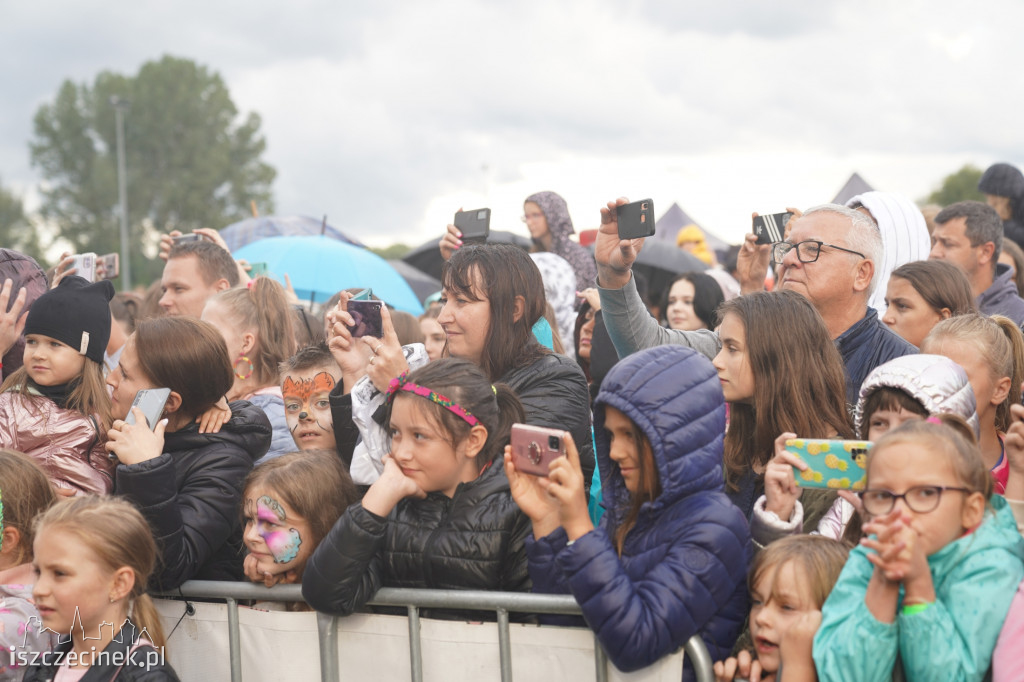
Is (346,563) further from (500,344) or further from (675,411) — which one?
(500,344)

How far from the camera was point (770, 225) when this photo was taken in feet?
16.1

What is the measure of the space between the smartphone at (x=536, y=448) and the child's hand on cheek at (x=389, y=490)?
0.52 metres

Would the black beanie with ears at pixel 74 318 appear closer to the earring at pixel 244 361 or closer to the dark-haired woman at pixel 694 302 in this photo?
the earring at pixel 244 361

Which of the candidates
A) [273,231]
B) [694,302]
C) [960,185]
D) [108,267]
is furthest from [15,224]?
[694,302]

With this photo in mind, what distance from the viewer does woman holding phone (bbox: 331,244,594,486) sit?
3887 millimetres

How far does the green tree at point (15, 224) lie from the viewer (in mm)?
55000

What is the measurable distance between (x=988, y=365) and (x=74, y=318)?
3.65 meters

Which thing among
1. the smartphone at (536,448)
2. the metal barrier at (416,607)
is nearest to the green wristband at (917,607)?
the metal barrier at (416,607)

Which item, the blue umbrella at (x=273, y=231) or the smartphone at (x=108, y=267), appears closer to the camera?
the smartphone at (x=108, y=267)

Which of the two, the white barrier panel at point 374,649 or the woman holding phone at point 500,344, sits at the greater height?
the woman holding phone at point 500,344

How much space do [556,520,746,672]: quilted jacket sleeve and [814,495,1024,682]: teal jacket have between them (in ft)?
1.08

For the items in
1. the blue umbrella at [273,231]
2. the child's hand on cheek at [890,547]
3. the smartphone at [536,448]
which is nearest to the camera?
the child's hand on cheek at [890,547]

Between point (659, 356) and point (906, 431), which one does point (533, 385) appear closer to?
point (659, 356)

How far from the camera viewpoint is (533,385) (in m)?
3.96
